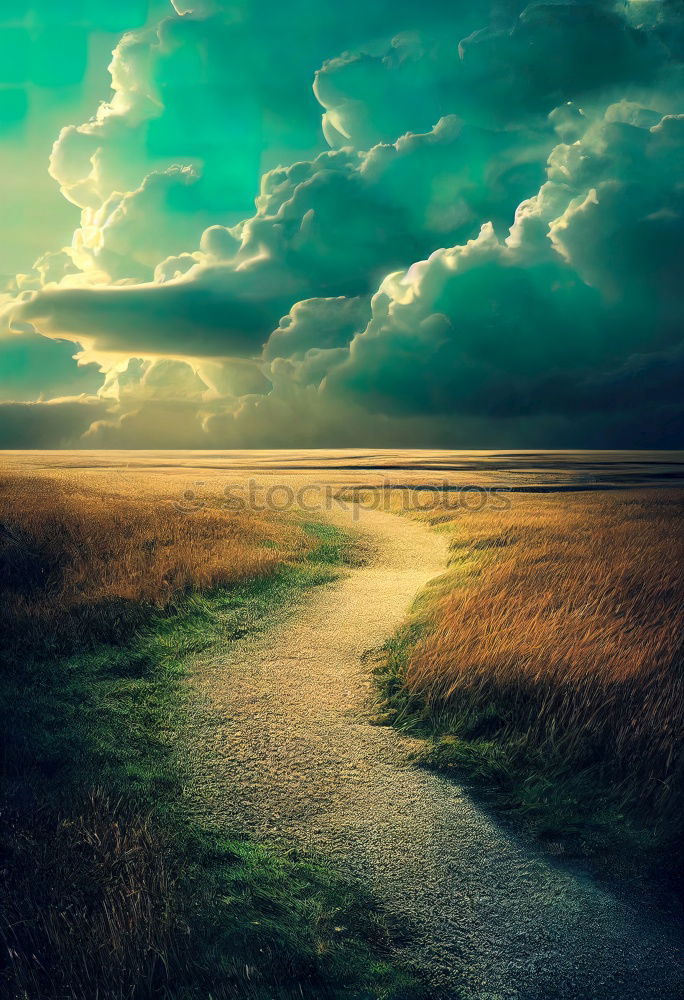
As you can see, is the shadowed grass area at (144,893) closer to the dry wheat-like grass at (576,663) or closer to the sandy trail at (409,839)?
the sandy trail at (409,839)

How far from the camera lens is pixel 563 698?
567 centimetres

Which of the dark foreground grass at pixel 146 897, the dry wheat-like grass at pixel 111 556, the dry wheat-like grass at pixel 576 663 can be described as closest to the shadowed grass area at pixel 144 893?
the dark foreground grass at pixel 146 897

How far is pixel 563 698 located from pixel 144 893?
435cm

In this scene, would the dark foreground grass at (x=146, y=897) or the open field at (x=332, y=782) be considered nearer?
the dark foreground grass at (x=146, y=897)

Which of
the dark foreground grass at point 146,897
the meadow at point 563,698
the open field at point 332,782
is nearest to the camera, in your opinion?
the dark foreground grass at point 146,897

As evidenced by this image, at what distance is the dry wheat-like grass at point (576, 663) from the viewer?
16.3ft

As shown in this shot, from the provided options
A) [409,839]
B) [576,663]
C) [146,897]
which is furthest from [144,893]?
[576,663]

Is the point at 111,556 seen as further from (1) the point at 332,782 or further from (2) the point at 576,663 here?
(2) the point at 576,663

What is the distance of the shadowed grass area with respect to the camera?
2777 mm

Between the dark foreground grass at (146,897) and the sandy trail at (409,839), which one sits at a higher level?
the dark foreground grass at (146,897)

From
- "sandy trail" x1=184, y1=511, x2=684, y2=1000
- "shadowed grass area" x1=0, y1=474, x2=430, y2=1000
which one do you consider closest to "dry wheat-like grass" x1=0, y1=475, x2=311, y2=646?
"sandy trail" x1=184, y1=511, x2=684, y2=1000

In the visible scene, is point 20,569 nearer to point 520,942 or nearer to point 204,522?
point 204,522

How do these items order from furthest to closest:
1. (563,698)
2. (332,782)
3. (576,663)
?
1. (576,663)
2. (563,698)
3. (332,782)

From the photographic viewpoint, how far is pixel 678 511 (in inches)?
886
